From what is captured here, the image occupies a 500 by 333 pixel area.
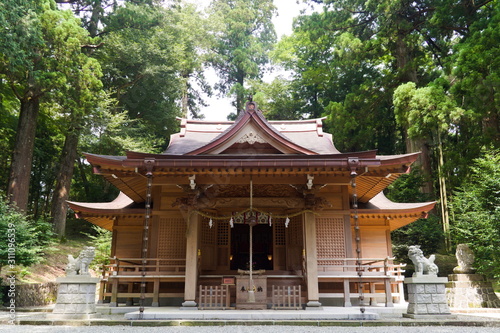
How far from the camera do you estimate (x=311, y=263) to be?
9.33 metres

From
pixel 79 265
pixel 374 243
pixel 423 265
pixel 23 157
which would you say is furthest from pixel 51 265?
pixel 423 265

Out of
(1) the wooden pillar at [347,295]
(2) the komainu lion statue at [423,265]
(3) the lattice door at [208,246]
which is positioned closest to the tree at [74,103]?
(3) the lattice door at [208,246]

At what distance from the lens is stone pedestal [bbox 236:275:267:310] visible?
893cm

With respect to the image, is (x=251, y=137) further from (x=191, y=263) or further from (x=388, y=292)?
(x=388, y=292)

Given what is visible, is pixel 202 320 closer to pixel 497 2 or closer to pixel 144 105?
pixel 497 2

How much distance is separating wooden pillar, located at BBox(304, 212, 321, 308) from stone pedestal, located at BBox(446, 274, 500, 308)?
16.6 ft

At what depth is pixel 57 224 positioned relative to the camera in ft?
61.9

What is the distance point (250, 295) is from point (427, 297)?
158 inches

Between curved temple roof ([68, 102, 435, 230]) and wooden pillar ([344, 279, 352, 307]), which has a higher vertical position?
curved temple roof ([68, 102, 435, 230])

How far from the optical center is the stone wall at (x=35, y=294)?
1095 cm

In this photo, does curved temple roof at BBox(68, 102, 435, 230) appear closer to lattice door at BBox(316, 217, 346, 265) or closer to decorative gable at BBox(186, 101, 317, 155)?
decorative gable at BBox(186, 101, 317, 155)

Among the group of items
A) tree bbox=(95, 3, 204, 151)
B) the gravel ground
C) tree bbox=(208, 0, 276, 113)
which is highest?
tree bbox=(208, 0, 276, 113)

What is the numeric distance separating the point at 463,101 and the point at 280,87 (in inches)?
679

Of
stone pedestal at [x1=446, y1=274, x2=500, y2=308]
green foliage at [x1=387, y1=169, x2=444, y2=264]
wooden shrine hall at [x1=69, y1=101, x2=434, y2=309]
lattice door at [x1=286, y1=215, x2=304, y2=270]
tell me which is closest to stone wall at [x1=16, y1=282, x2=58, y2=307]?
wooden shrine hall at [x1=69, y1=101, x2=434, y2=309]
